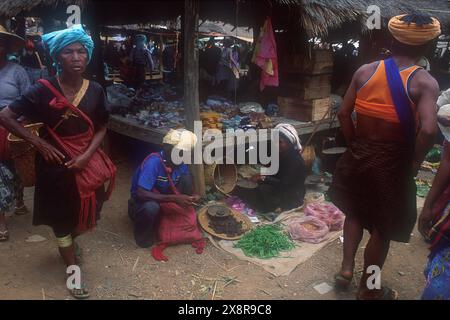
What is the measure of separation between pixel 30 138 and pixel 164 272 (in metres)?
1.72

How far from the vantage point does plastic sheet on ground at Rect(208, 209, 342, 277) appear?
370 cm

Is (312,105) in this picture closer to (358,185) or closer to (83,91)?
(358,185)

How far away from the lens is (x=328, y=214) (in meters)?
4.71

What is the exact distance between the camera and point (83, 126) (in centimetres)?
290

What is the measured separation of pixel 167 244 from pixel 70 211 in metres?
1.33

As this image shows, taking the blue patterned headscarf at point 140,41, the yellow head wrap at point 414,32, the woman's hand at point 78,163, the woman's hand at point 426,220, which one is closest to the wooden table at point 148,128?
the woman's hand at point 78,163

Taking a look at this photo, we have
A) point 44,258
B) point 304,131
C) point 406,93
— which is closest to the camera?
point 406,93

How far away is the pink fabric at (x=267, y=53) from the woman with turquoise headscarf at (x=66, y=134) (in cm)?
357

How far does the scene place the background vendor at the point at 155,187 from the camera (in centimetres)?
384

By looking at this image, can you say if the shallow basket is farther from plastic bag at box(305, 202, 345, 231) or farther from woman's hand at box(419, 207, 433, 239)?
woman's hand at box(419, 207, 433, 239)

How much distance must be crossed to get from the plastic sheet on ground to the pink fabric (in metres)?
2.79

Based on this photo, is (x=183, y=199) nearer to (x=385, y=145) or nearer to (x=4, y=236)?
(x=4, y=236)

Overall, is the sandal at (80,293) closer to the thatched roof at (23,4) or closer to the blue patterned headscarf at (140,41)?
the thatched roof at (23,4)
